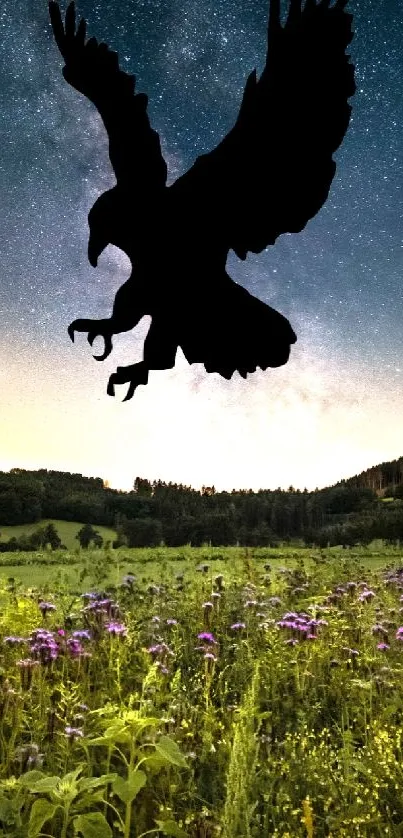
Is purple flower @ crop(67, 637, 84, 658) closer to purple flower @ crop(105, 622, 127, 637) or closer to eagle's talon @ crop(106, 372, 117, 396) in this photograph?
purple flower @ crop(105, 622, 127, 637)

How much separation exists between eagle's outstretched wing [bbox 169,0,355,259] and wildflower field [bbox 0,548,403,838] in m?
1.83

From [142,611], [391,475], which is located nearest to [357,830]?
[142,611]

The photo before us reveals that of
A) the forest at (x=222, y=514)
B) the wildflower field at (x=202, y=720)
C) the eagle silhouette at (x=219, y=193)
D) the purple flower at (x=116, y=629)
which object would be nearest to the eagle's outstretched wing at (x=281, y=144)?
the eagle silhouette at (x=219, y=193)

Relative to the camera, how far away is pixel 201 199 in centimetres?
75

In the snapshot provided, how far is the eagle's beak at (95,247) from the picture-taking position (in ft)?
2.55

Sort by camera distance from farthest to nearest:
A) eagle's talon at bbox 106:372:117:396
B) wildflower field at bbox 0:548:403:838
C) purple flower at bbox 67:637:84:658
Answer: purple flower at bbox 67:637:84:658
wildflower field at bbox 0:548:403:838
eagle's talon at bbox 106:372:117:396

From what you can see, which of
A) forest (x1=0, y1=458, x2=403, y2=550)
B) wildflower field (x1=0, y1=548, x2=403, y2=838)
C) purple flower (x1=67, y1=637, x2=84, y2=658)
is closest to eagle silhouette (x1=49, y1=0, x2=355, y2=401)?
wildflower field (x1=0, y1=548, x2=403, y2=838)

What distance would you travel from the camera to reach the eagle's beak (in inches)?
30.6

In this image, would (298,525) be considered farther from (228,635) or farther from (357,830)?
(357,830)

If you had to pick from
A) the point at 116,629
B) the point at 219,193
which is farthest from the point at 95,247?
the point at 116,629

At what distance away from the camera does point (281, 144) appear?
776mm

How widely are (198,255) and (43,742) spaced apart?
3.24 metres

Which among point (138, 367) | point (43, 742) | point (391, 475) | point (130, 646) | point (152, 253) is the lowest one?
point (43, 742)

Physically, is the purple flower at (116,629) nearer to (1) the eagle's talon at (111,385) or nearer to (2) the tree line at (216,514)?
(1) the eagle's talon at (111,385)
